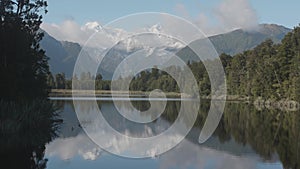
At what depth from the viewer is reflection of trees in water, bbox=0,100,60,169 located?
1646cm

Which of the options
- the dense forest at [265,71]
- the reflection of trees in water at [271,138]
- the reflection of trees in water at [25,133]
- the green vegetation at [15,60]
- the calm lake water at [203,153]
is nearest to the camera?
the reflection of trees in water at [25,133]

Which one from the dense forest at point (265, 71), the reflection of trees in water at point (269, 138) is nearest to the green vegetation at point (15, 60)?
the reflection of trees in water at point (269, 138)

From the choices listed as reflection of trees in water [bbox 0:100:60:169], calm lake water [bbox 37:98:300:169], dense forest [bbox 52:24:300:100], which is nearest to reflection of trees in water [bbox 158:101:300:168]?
calm lake water [bbox 37:98:300:169]

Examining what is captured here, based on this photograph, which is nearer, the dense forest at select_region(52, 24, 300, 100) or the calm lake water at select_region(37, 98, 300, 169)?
the calm lake water at select_region(37, 98, 300, 169)

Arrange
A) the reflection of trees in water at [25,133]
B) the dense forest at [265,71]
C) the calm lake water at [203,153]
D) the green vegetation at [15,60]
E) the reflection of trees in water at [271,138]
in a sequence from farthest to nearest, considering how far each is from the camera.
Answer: the dense forest at [265,71] < the green vegetation at [15,60] < the reflection of trees in water at [271,138] < the calm lake water at [203,153] < the reflection of trees in water at [25,133]

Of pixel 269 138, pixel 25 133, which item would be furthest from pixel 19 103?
pixel 269 138

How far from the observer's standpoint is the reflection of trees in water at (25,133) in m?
16.5

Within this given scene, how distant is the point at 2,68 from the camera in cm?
2419

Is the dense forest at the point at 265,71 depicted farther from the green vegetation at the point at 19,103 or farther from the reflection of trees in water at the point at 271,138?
the green vegetation at the point at 19,103

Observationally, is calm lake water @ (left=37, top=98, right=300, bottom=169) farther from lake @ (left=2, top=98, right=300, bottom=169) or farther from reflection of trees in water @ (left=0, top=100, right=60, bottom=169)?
reflection of trees in water @ (left=0, top=100, right=60, bottom=169)

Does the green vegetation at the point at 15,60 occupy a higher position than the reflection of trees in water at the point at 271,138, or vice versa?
the green vegetation at the point at 15,60

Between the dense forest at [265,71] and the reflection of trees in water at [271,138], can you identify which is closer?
the reflection of trees in water at [271,138]

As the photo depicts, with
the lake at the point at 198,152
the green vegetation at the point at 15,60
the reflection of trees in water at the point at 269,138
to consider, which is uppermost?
the green vegetation at the point at 15,60

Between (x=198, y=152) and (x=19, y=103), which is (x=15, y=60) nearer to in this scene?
(x=19, y=103)
